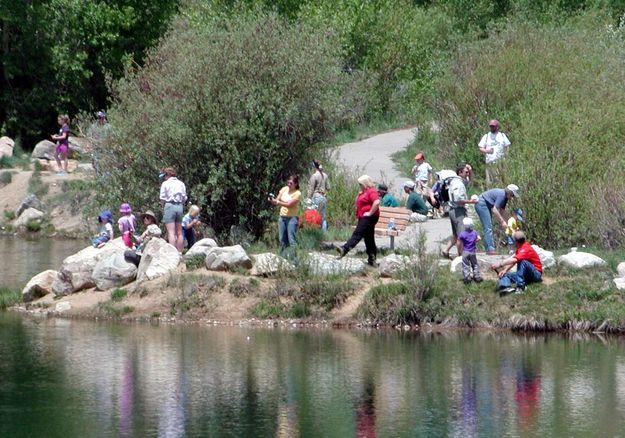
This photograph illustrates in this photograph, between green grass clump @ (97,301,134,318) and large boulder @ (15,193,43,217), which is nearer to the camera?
green grass clump @ (97,301,134,318)

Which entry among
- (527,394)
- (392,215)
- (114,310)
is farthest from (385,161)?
(527,394)

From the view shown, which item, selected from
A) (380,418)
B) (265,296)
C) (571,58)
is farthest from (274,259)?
(571,58)

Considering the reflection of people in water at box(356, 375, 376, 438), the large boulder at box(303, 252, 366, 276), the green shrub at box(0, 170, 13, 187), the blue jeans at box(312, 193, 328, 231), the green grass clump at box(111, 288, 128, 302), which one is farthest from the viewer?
the green shrub at box(0, 170, 13, 187)

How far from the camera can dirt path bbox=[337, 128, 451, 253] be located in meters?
30.5

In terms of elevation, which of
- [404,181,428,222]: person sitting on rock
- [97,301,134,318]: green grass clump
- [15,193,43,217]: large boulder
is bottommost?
[97,301,134,318]: green grass clump

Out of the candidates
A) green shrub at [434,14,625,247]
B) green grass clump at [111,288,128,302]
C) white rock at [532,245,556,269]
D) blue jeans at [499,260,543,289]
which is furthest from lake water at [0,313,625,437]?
green shrub at [434,14,625,247]

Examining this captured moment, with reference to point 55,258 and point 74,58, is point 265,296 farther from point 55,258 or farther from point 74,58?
point 74,58

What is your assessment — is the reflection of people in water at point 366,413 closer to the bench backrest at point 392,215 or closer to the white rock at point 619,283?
the white rock at point 619,283

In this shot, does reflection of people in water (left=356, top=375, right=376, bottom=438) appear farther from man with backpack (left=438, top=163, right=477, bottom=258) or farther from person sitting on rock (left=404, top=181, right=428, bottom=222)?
person sitting on rock (left=404, top=181, right=428, bottom=222)

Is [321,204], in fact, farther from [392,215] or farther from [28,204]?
[28,204]

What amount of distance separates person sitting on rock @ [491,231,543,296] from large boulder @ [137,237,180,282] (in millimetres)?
5793

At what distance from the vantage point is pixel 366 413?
17.1 meters

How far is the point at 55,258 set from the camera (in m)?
33.4

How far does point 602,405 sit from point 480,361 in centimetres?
329
